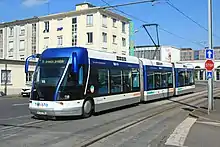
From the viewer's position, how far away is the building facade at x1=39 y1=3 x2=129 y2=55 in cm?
5825

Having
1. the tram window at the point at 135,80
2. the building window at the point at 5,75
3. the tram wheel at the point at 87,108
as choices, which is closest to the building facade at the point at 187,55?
the building window at the point at 5,75

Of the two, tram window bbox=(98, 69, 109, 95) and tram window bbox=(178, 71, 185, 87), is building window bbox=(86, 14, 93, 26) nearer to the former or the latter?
tram window bbox=(178, 71, 185, 87)

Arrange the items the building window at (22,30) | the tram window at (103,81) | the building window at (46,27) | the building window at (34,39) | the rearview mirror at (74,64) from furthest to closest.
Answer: the building window at (22,30), the building window at (34,39), the building window at (46,27), the tram window at (103,81), the rearview mirror at (74,64)

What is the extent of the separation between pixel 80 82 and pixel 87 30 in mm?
45876

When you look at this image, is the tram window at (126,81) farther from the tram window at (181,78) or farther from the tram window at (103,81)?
the tram window at (181,78)

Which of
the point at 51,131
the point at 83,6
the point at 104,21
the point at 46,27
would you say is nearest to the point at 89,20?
the point at 104,21

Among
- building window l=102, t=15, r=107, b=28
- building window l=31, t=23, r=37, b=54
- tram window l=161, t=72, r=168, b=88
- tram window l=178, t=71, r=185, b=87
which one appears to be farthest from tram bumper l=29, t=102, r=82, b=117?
building window l=31, t=23, r=37, b=54

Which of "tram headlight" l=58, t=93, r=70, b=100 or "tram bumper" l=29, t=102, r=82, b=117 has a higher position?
"tram headlight" l=58, t=93, r=70, b=100

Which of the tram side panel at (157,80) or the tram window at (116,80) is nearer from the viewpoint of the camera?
the tram window at (116,80)

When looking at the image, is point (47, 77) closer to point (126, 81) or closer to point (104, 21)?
point (126, 81)

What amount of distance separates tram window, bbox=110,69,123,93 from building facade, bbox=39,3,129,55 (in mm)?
38898

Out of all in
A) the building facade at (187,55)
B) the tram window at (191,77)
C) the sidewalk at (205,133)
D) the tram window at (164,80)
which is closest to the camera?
the sidewalk at (205,133)

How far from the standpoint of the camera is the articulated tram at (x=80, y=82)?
536 inches

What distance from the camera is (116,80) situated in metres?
17.8
